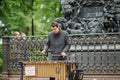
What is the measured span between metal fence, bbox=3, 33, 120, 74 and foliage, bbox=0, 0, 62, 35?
10531 millimetres

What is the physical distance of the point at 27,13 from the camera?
3161cm

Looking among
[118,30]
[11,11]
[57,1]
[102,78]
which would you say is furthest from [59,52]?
[57,1]

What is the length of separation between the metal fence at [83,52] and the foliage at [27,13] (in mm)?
10531

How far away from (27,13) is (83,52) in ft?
53.4

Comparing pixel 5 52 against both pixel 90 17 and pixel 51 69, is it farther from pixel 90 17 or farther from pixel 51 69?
pixel 51 69

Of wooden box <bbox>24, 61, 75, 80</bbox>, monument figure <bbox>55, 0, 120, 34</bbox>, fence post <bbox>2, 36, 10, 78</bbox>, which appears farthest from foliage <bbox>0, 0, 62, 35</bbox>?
wooden box <bbox>24, 61, 75, 80</bbox>

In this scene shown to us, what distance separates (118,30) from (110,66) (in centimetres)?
292

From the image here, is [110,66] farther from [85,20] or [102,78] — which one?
[85,20]

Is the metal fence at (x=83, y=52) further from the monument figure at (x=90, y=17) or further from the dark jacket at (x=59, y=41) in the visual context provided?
the dark jacket at (x=59, y=41)

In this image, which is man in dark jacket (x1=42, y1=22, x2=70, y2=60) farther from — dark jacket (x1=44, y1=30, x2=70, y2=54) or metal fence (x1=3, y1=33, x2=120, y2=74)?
metal fence (x1=3, y1=33, x2=120, y2=74)

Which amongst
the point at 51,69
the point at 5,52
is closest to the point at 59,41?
the point at 51,69

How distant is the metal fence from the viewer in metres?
15.4

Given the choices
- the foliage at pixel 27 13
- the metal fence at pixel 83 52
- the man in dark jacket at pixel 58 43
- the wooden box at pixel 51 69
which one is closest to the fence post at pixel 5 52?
the metal fence at pixel 83 52

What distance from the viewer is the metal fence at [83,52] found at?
15.4 metres
